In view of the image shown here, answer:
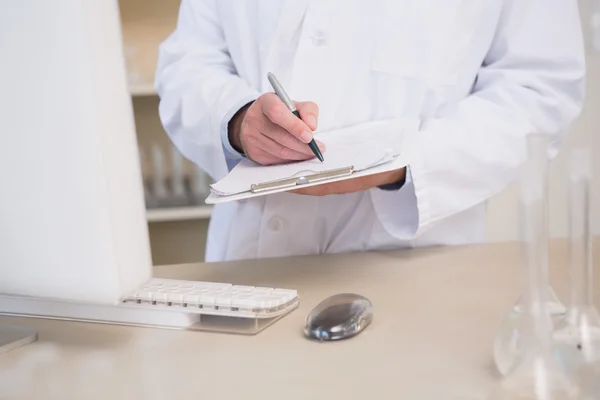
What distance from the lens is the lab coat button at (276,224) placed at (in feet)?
3.11

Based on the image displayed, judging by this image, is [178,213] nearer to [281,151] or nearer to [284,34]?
[284,34]

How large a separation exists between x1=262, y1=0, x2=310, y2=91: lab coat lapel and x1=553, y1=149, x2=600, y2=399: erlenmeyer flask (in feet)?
2.02

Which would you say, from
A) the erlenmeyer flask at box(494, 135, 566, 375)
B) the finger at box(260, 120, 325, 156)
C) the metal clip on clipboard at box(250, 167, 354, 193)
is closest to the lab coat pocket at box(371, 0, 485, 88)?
the finger at box(260, 120, 325, 156)

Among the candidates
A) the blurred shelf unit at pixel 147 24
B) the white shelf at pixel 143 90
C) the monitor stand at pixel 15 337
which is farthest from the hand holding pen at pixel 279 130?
the blurred shelf unit at pixel 147 24

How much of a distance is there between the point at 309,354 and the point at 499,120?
18.0 inches

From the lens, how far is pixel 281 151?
2.54 feet

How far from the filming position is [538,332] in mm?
384

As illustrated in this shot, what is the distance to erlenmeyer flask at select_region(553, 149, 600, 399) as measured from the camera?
386mm

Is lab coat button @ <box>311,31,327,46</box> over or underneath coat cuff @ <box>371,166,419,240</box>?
over

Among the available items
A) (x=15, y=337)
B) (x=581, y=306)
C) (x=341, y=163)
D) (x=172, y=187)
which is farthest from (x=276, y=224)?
(x=172, y=187)

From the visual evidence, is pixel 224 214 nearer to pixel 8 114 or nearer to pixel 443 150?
pixel 443 150

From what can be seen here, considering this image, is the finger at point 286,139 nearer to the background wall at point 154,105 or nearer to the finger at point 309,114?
the finger at point 309,114

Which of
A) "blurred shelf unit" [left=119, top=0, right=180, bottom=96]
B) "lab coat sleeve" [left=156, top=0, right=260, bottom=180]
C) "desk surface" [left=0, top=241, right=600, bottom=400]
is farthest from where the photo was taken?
"blurred shelf unit" [left=119, top=0, right=180, bottom=96]

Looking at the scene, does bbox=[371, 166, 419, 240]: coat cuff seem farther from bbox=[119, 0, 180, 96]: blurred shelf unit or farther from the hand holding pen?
bbox=[119, 0, 180, 96]: blurred shelf unit
